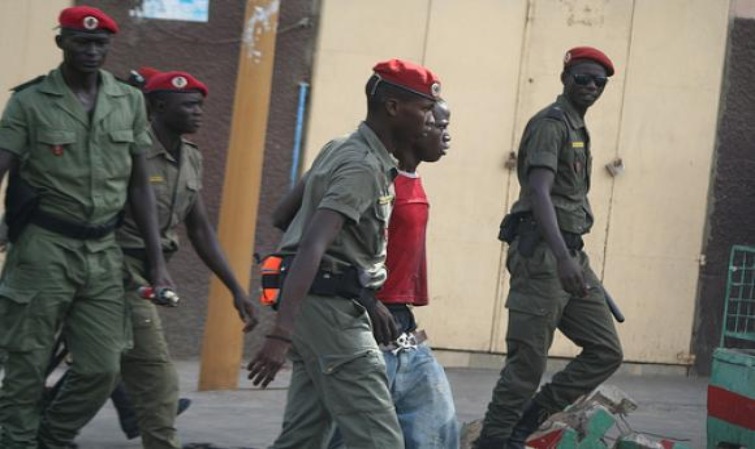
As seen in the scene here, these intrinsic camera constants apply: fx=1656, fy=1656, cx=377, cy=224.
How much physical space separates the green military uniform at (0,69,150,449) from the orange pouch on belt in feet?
3.64

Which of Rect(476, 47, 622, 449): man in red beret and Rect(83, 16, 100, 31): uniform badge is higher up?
Rect(83, 16, 100, 31): uniform badge

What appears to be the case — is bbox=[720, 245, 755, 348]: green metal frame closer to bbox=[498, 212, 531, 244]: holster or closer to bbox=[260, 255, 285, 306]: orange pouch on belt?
bbox=[498, 212, 531, 244]: holster

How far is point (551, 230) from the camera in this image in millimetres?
7383

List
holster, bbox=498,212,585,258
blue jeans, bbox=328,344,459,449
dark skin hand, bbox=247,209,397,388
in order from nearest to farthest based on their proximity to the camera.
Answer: dark skin hand, bbox=247,209,397,388, blue jeans, bbox=328,344,459,449, holster, bbox=498,212,585,258

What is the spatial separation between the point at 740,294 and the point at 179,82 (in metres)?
5.73

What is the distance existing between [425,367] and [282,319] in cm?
105

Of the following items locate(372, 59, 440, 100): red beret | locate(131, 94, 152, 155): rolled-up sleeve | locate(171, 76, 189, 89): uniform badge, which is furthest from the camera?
locate(171, 76, 189, 89): uniform badge

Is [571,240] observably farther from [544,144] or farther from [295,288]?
[295,288]

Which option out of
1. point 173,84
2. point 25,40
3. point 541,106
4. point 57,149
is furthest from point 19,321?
point 541,106

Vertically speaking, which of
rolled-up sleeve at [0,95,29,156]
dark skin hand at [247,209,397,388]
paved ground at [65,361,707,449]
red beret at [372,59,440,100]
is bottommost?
paved ground at [65,361,707,449]

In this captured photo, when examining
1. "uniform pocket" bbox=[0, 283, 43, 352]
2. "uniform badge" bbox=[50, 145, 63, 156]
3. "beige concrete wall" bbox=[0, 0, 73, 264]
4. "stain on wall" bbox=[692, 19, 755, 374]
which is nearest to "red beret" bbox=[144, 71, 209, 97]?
"uniform badge" bbox=[50, 145, 63, 156]

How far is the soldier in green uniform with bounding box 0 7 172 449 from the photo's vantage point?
6195 mm

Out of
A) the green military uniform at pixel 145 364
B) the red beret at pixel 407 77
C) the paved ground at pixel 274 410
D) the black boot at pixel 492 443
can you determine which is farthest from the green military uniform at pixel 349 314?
the paved ground at pixel 274 410

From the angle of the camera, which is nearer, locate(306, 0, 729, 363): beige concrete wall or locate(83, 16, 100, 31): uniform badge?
locate(83, 16, 100, 31): uniform badge
